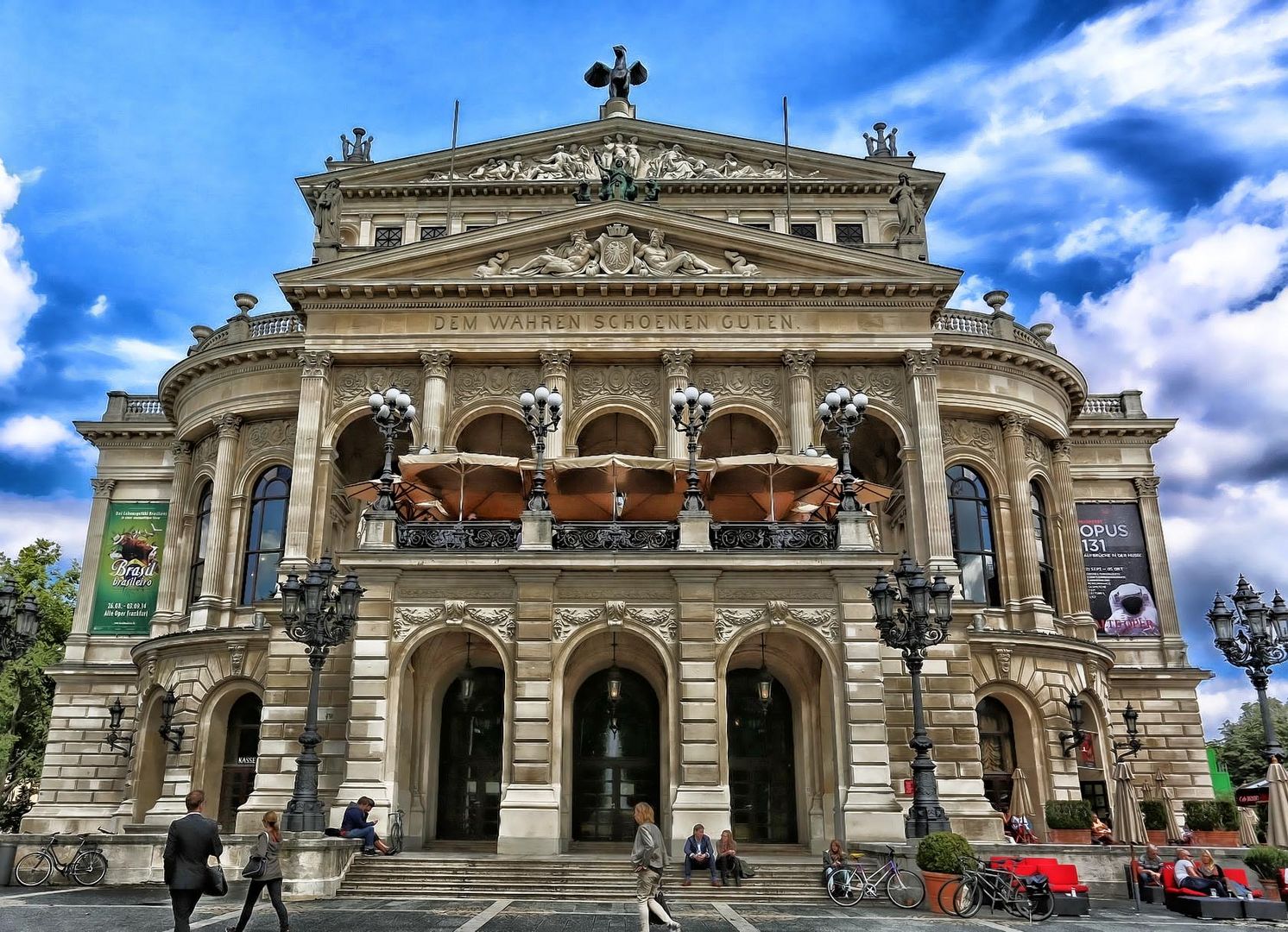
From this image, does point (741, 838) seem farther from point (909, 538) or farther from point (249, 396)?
point (249, 396)

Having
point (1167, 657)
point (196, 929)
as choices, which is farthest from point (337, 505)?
point (1167, 657)

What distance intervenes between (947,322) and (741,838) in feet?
63.3

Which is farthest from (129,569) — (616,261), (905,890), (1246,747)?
(1246,747)

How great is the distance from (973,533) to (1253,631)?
48.3 feet

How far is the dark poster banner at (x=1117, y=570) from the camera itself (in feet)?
131

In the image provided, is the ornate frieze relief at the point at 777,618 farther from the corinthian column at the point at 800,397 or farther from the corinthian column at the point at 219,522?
the corinthian column at the point at 219,522

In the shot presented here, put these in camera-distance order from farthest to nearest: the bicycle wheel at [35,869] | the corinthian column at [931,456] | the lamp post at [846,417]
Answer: the corinthian column at [931,456], the lamp post at [846,417], the bicycle wheel at [35,869]

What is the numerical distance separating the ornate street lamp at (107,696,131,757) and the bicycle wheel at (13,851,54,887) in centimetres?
1647

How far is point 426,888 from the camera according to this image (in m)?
20.2

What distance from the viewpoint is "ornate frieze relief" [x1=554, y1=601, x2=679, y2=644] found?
24.5m

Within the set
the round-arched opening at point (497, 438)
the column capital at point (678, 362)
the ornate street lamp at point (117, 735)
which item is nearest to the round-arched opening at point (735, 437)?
the column capital at point (678, 362)

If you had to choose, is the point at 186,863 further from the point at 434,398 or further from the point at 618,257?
the point at 618,257

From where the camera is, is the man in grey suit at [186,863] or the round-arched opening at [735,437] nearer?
the man in grey suit at [186,863]

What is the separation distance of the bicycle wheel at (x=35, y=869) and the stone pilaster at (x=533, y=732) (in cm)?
886
